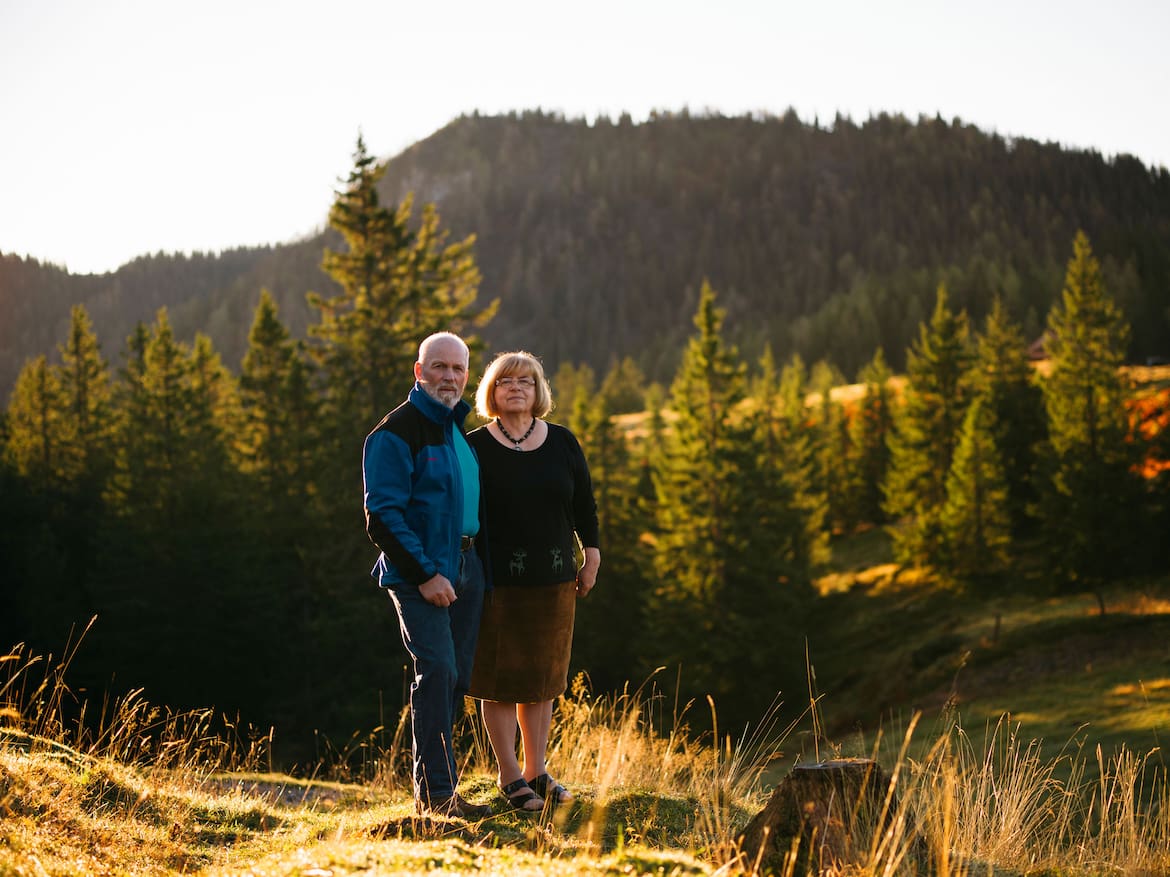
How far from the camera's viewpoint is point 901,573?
143 ft

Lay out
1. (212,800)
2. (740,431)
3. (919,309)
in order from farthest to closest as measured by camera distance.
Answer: (919,309), (740,431), (212,800)

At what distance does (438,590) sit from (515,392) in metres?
1.15

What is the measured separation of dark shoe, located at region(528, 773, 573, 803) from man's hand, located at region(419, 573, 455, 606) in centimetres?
132

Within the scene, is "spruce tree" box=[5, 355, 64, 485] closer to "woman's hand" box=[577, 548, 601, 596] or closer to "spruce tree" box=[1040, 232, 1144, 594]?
"woman's hand" box=[577, 548, 601, 596]

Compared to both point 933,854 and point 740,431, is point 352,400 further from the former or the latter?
point 933,854

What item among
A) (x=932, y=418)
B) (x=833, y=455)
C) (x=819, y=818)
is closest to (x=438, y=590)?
(x=819, y=818)

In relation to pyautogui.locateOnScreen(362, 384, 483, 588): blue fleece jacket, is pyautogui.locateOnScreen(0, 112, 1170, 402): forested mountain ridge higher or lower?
higher

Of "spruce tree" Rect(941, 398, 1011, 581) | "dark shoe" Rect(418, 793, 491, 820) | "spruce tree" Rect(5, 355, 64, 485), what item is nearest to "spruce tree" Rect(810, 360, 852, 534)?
"spruce tree" Rect(941, 398, 1011, 581)

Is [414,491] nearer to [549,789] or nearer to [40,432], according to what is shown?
[549,789]

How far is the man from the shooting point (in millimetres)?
4496

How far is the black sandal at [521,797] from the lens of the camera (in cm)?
492

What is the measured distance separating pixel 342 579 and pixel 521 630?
68.1 feet

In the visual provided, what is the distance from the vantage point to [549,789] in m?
5.05

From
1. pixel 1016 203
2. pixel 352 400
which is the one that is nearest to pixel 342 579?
pixel 352 400
